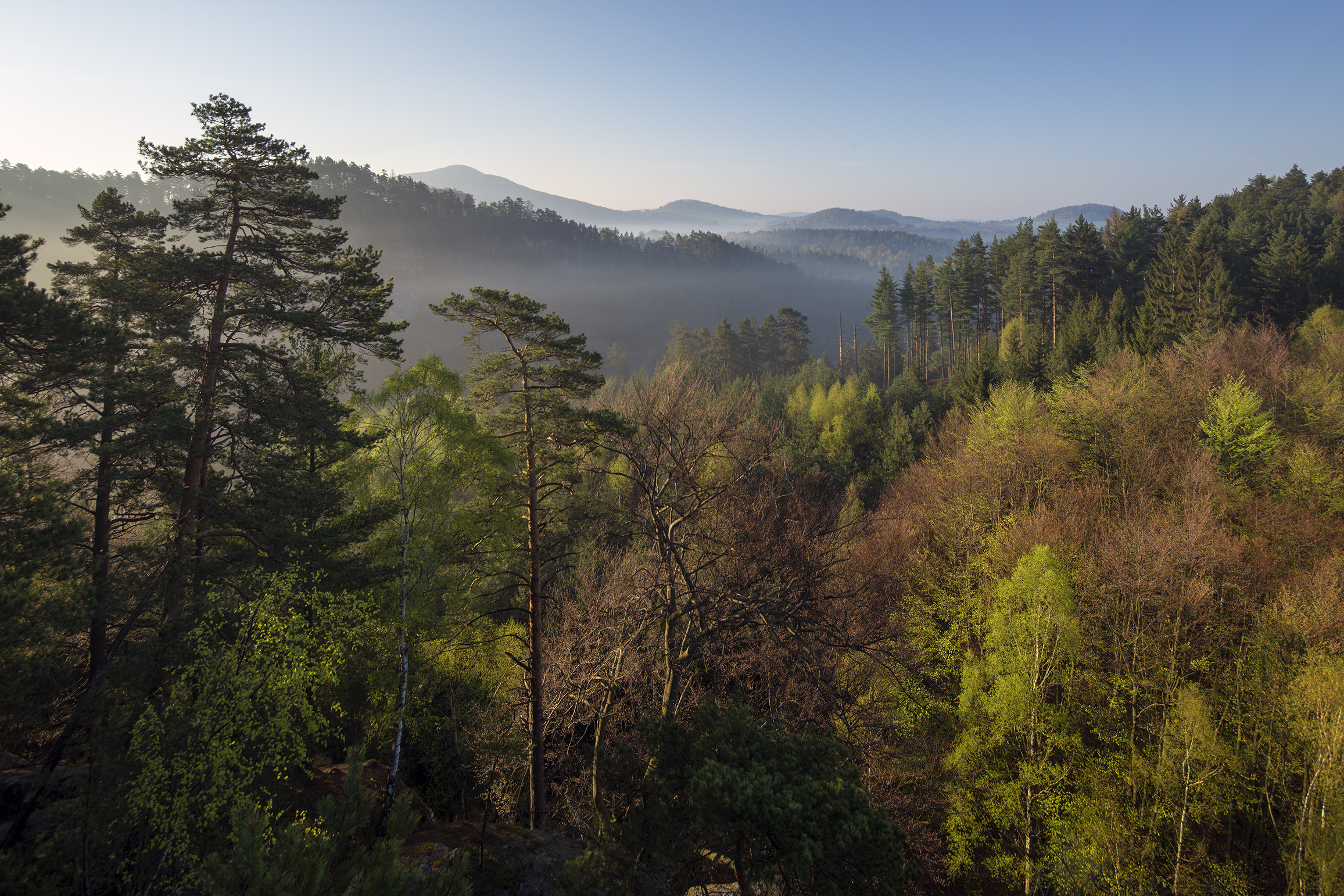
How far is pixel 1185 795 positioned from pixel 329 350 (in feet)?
75.9

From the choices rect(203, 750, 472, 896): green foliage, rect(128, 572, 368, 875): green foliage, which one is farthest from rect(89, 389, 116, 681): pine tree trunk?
rect(203, 750, 472, 896): green foliage

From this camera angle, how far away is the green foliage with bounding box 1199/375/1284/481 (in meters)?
19.0

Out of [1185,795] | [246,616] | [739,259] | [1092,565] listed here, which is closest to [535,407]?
[246,616]

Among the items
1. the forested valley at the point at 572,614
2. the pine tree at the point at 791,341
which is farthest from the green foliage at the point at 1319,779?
the pine tree at the point at 791,341

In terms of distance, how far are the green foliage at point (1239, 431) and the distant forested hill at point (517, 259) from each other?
8569 centimetres

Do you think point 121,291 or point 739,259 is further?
Answer: point 739,259

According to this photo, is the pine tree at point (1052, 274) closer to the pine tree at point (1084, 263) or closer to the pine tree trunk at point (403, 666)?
the pine tree at point (1084, 263)

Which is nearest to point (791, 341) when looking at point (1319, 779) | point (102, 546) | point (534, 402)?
point (1319, 779)

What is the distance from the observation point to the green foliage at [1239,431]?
62.5 ft

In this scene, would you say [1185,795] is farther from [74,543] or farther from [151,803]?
[74,543]

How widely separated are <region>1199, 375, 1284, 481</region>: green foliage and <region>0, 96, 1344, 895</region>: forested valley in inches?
6.5

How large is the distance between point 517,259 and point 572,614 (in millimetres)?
120991

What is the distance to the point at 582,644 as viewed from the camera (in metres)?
12.5

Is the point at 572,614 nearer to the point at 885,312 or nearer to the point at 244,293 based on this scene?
the point at 244,293
